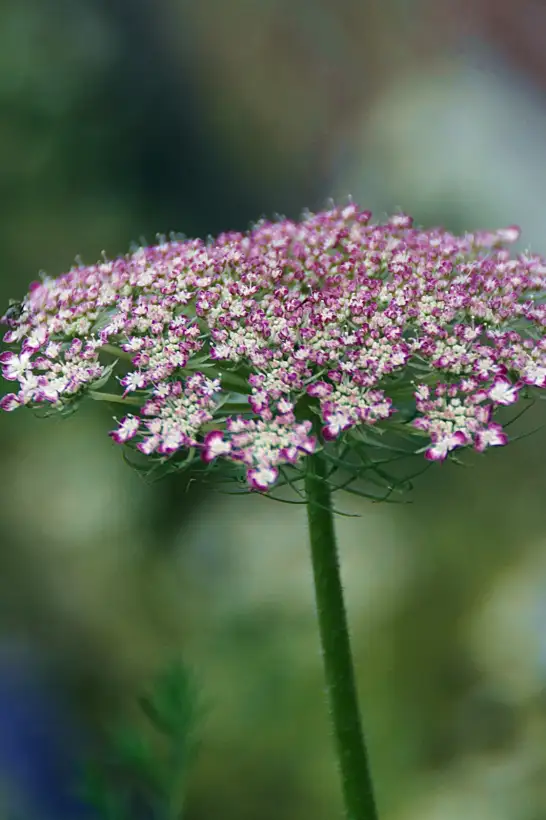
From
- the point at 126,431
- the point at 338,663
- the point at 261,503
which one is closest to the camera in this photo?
the point at 126,431

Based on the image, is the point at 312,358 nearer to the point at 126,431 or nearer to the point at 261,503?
the point at 126,431

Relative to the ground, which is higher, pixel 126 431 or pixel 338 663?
pixel 126 431

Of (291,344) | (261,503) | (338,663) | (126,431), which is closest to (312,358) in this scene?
(291,344)

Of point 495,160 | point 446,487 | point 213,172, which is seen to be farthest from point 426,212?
point 446,487

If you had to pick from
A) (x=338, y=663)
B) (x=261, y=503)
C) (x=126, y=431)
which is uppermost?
(x=261, y=503)

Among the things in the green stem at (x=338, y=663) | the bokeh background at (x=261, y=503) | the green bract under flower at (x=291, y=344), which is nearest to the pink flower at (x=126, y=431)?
the green bract under flower at (x=291, y=344)

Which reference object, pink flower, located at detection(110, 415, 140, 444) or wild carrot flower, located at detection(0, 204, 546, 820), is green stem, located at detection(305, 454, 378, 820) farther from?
pink flower, located at detection(110, 415, 140, 444)
